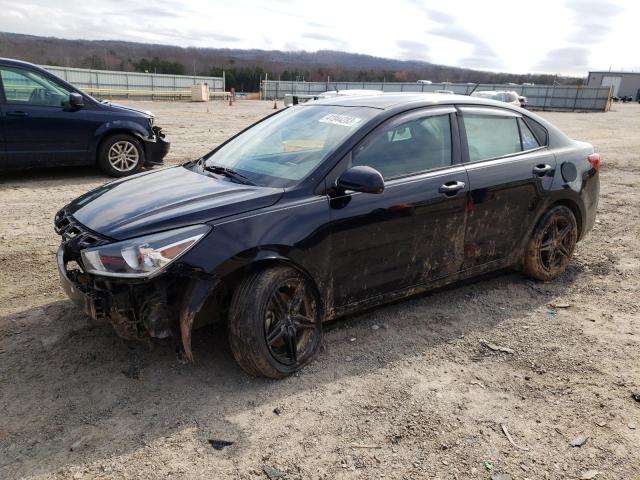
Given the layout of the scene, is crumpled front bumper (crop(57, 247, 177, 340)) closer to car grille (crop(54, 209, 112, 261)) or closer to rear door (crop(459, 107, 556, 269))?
car grille (crop(54, 209, 112, 261))

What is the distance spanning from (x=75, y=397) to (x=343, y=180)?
6.62ft

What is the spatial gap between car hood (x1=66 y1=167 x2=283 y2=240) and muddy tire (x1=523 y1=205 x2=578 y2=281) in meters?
2.54

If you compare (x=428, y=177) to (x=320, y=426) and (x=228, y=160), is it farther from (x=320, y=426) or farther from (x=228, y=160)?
(x=320, y=426)

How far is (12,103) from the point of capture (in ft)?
26.3

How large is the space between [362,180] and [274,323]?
1.02 meters

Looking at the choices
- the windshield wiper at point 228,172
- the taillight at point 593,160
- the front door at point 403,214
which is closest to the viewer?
the front door at point 403,214

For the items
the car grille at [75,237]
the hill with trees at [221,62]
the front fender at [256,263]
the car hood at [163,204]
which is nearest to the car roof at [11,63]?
the car hood at [163,204]

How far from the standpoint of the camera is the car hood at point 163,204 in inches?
121

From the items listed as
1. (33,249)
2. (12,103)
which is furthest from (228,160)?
(12,103)

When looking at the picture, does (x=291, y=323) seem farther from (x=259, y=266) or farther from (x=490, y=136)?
(x=490, y=136)

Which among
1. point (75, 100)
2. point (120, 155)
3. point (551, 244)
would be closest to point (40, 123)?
point (75, 100)

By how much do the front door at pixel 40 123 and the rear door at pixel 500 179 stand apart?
6.61 meters

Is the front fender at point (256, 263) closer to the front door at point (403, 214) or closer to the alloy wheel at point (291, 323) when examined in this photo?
the alloy wheel at point (291, 323)

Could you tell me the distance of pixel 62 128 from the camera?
841 centimetres
